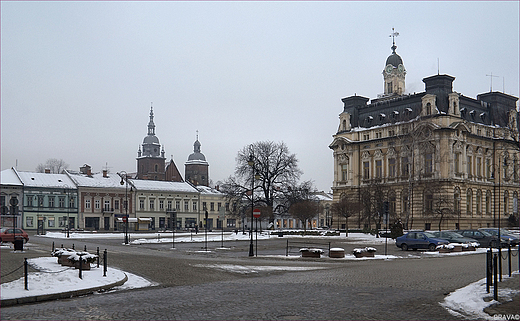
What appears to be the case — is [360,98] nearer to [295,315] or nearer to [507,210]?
[507,210]

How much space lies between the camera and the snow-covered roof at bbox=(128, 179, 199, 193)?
10236 cm

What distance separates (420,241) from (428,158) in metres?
38.7

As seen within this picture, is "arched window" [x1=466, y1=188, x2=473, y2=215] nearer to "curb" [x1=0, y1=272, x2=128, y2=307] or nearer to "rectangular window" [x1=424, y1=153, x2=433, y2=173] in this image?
"rectangular window" [x1=424, y1=153, x2=433, y2=173]

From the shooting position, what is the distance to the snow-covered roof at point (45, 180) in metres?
89.6

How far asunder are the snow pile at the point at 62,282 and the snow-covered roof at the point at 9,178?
7458 centimetres

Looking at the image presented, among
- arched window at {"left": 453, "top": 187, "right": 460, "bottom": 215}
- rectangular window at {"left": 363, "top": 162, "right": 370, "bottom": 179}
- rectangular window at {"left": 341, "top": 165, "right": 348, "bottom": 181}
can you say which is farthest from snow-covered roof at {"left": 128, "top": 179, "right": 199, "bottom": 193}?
arched window at {"left": 453, "top": 187, "right": 460, "bottom": 215}

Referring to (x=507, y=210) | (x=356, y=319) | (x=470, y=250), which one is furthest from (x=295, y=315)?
(x=507, y=210)

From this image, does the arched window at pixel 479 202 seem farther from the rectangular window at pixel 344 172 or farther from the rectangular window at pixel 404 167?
the rectangular window at pixel 344 172

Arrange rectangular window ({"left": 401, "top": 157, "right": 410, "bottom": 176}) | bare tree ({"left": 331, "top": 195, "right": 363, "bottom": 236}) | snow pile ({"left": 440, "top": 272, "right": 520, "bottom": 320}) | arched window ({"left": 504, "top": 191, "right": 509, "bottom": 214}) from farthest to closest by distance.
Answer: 1. arched window ({"left": 504, "top": 191, "right": 509, "bottom": 214})
2. rectangular window ({"left": 401, "top": 157, "right": 410, "bottom": 176})
3. bare tree ({"left": 331, "top": 195, "right": 363, "bottom": 236})
4. snow pile ({"left": 440, "top": 272, "right": 520, "bottom": 320})

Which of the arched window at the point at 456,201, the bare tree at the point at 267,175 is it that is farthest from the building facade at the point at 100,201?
the arched window at the point at 456,201

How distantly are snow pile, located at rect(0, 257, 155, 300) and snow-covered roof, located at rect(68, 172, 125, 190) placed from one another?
79115mm

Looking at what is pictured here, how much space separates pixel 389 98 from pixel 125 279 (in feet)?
237

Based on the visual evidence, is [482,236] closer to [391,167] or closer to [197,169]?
[391,167]

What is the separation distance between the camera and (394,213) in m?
74.2
